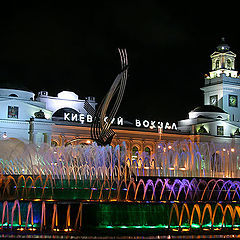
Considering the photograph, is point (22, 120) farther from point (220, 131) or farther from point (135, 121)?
point (220, 131)

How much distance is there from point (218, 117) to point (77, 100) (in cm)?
2614

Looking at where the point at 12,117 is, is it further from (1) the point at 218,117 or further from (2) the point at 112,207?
(2) the point at 112,207

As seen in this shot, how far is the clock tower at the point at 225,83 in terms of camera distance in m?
93.4

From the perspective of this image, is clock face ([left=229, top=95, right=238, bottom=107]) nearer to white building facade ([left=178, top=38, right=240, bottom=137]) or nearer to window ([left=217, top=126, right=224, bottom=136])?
white building facade ([left=178, top=38, right=240, bottom=137])

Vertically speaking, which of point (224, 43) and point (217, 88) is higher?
point (224, 43)

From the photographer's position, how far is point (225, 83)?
9281cm

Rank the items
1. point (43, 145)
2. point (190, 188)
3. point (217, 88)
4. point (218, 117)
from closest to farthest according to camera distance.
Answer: point (190, 188) → point (43, 145) → point (218, 117) → point (217, 88)

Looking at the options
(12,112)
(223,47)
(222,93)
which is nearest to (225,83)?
(222,93)

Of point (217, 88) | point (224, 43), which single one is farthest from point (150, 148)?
point (224, 43)

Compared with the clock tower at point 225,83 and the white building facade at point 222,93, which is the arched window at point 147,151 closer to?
the white building facade at point 222,93

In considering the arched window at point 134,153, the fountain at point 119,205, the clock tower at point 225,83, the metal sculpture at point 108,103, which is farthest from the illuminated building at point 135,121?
the fountain at point 119,205

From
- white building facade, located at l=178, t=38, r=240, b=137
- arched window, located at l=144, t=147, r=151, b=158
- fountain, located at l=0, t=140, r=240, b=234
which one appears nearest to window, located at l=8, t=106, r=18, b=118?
arched window, located at l=144, t=147, r=151, b=158

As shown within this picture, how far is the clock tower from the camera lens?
9344 centimetres

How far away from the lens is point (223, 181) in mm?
32406
